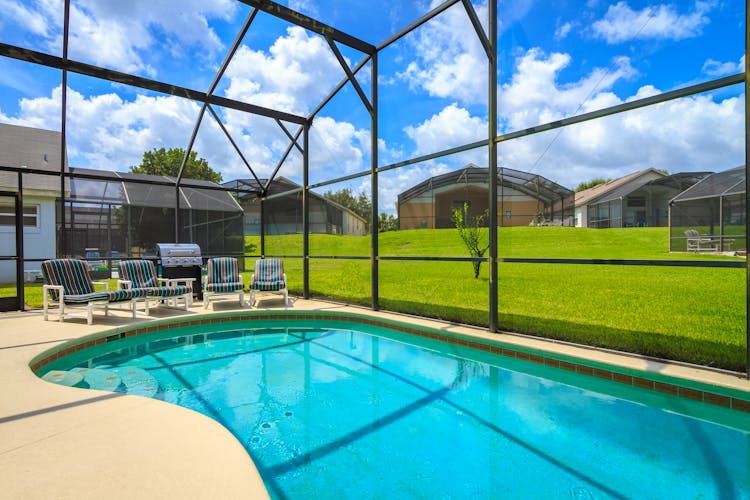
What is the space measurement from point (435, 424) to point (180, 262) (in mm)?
6560

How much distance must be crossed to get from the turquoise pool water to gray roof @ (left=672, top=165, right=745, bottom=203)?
198 centimetres

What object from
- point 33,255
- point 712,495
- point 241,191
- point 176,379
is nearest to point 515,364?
point 712,495

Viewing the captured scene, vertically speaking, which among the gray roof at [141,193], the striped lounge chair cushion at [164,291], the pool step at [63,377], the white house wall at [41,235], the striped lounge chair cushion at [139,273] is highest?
the gray roof at [141,193]

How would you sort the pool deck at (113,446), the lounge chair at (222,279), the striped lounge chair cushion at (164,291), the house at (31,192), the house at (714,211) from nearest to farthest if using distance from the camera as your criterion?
the pool deck at (113,446), the house at (714,211), the striped lounge chair cushion at (164,291), the house at (31,192), the lounge chair at (222,279)

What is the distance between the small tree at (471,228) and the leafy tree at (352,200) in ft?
6.36

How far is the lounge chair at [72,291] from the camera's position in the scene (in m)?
5.51

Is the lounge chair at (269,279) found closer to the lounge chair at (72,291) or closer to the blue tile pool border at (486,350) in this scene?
the blue tile pool border at (486,350)

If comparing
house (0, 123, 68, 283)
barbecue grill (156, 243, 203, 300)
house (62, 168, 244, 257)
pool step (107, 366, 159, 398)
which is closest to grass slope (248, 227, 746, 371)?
house (62, 168, 244, 257)

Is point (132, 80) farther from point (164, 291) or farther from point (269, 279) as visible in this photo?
point (269, 279)

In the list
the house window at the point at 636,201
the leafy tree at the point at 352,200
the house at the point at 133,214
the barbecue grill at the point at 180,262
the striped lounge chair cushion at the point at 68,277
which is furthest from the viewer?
the house at the point at 133,214

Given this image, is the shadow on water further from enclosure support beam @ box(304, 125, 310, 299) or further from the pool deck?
enclosure support beam @ box(304, 125, 310, 299)

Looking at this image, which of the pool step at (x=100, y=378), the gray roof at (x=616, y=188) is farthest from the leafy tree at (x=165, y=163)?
the gray roof at (x=616, y=188)

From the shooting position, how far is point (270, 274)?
7664 mm

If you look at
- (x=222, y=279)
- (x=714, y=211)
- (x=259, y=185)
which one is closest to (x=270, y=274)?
(x=222, y=279)
